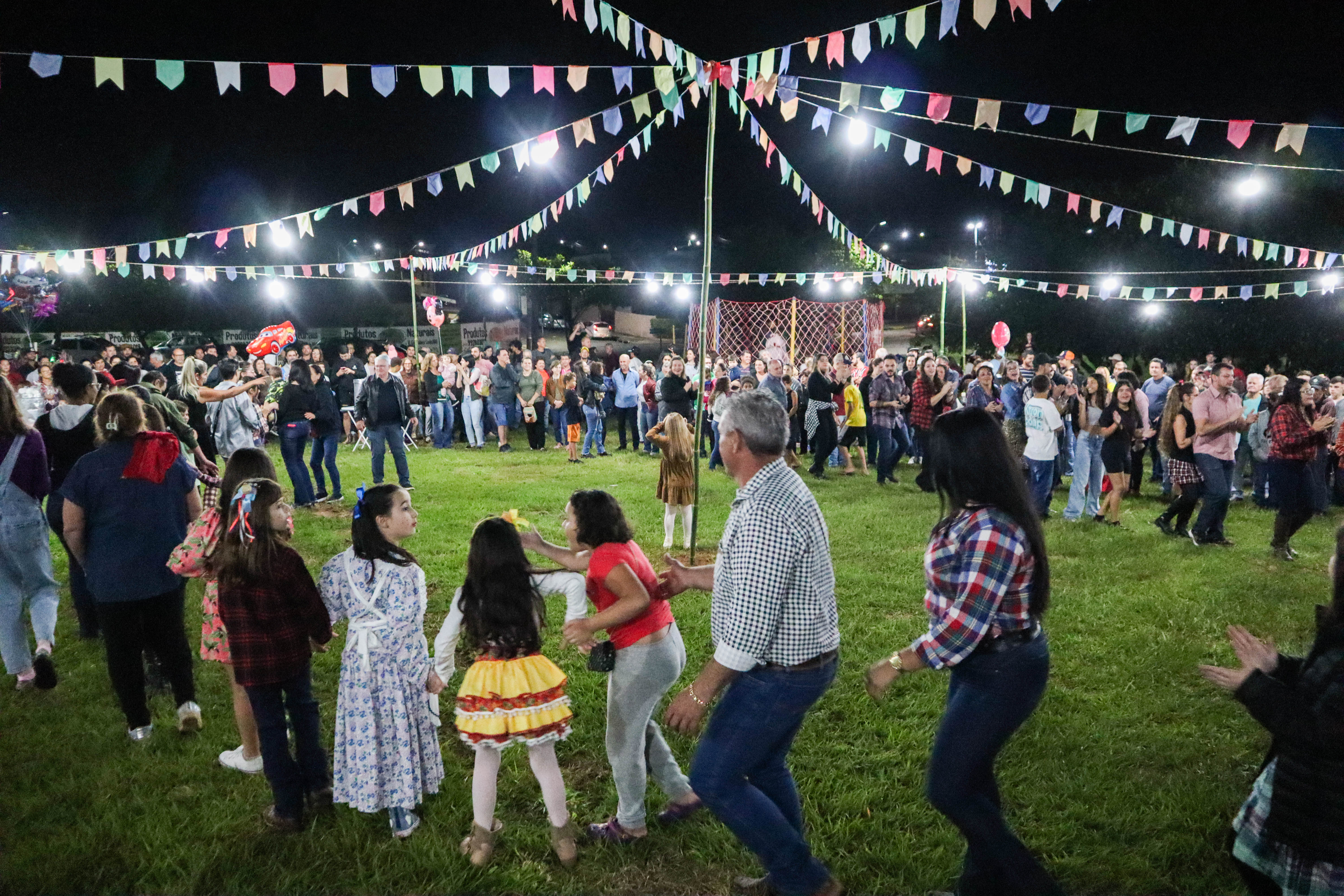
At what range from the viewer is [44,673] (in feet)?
14.7

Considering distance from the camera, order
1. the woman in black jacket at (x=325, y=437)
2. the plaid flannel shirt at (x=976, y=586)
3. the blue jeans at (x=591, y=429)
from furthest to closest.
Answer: the blue jeans at (x=591, y=429) < the woman in black jacket at (x=325, y=437) < the plaid flannel shirt at (x=976, y=586)

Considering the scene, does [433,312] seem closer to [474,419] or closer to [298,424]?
[474,419]

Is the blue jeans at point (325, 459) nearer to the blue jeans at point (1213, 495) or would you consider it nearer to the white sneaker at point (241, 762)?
the white sneaker at point (241, 762)

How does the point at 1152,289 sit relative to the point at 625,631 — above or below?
above

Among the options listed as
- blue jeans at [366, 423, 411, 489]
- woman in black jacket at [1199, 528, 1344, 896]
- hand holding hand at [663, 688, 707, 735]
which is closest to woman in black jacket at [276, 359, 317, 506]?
blue jeans at [366, 423, 411, 489]

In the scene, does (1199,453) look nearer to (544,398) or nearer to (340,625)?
(340,625)

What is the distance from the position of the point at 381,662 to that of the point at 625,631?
3.39 ft

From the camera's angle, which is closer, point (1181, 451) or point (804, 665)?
point (804, 665)

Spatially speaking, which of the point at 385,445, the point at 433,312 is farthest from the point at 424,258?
the point at 385,445

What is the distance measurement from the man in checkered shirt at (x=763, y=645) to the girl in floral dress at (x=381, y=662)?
1.29 m

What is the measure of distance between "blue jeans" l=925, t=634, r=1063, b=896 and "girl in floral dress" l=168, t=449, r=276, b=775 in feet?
9.15

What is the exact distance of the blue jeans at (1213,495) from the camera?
739cm

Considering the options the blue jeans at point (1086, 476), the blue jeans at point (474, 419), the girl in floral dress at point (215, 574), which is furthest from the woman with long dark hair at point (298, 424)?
the blue jeans at point (1086, 476)

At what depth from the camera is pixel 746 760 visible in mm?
2305
